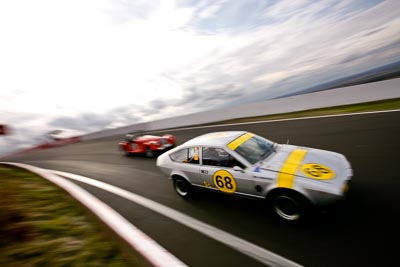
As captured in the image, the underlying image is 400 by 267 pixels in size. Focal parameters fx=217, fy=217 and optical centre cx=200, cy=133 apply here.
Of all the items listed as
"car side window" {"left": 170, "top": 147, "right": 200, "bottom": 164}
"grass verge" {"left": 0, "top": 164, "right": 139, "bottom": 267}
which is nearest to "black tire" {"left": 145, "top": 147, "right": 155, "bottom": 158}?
"car side window" {"left": 170, "top": 147, "right": 200, "bottom": 164}

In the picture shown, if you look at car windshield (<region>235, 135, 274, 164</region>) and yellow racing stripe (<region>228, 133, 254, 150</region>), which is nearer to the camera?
car windshield (<region>235, 135, 274, 164</region>)

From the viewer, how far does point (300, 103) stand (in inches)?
476

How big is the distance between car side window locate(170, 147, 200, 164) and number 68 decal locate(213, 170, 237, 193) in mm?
551

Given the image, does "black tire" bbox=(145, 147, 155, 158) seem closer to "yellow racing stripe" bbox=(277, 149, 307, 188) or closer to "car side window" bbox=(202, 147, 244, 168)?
"car side window" bbox=(202, 147, 244, 168)

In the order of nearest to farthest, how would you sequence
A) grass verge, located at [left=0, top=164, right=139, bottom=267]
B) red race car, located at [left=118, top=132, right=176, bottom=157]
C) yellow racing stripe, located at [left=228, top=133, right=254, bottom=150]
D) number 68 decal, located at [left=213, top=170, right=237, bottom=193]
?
grass verge, located at [left=0, top=164, right=139, bottom=267] → number 68 decal, located at [left=213, top=170, right=237, bottom=193] → yellow racing stripe, located at [left=228, top=133, right=254, bottom=150] → red race car, located at [left=118, top=132, right=176, bottom=157]

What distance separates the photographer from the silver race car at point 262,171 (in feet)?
10.3

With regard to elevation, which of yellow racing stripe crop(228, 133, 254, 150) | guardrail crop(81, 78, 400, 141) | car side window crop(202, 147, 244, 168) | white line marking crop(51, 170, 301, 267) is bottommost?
white line marking crop(51, 170, 301, 267)

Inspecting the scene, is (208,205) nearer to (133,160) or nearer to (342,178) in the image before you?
(342,178)

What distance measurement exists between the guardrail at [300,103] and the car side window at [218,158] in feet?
31.6

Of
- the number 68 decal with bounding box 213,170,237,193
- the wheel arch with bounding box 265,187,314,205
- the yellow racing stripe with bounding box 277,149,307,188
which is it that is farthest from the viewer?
the number 68 decal with bounding box 213,170,237,193

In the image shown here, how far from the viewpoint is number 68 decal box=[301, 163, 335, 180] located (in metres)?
3.22

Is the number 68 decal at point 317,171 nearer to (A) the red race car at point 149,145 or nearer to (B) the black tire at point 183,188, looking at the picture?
(B) the black tire at point 183,188

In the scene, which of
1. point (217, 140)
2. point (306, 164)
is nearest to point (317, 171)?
point (306, 164)

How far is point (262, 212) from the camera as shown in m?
3.76
